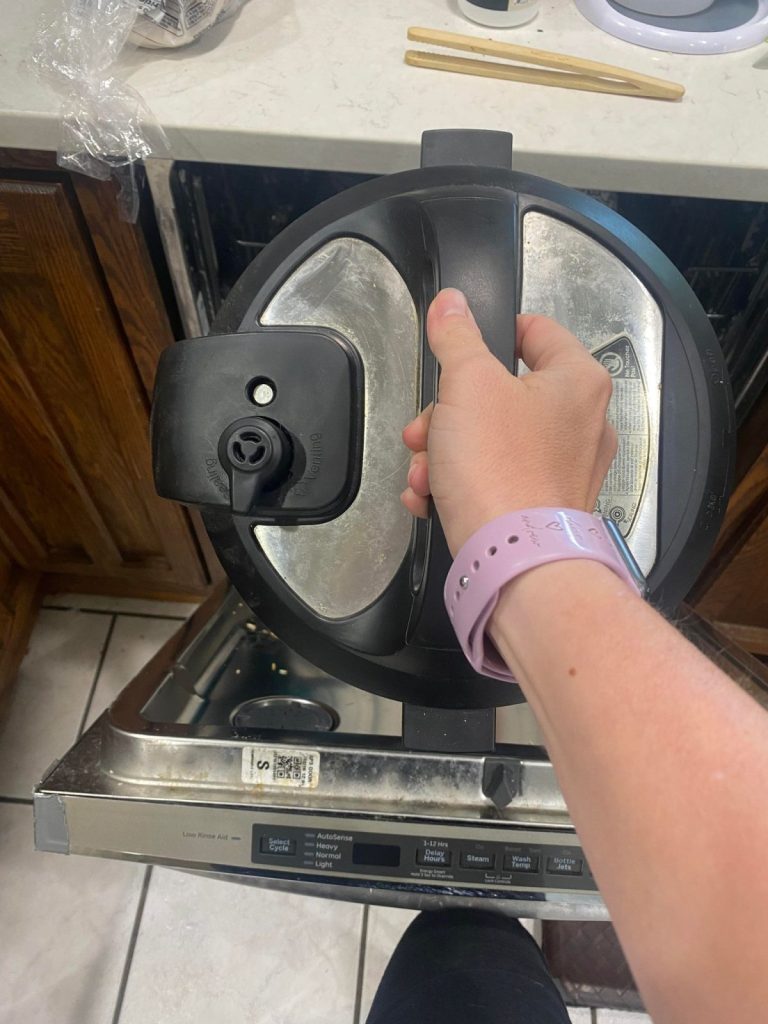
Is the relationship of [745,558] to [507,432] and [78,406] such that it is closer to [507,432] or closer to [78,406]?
[507,432]

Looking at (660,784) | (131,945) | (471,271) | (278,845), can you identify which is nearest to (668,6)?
(471,271)

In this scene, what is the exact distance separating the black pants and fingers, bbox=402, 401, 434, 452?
0.57 metres

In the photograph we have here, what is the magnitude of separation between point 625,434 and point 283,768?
1.14 ft

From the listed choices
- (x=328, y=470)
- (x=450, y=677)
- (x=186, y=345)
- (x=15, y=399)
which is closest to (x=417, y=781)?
A: (x=450, y=677)

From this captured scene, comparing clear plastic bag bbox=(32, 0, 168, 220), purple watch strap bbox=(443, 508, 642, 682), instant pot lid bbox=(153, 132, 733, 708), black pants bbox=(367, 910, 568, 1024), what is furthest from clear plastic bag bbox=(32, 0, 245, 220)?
black pants bbox=(367, 910, 568, 1024)

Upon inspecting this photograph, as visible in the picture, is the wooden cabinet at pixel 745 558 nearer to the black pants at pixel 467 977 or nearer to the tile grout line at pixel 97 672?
the black pants at pixel 467 977

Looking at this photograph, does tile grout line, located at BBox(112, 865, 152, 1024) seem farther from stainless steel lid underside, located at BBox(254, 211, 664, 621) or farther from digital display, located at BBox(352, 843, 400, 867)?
stainless steel lid underside, located at BBox(254, 211, 664, 621)

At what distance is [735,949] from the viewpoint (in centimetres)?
25

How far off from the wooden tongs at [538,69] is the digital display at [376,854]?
0.61m

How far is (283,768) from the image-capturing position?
0.55 metres

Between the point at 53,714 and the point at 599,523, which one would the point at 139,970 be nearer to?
the point at 53,714

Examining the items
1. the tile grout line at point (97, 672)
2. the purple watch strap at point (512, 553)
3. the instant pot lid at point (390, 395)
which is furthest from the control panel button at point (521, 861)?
the tile grout line at point (97, 672)

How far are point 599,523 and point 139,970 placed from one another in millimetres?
1042

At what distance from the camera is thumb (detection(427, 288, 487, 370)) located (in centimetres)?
39
